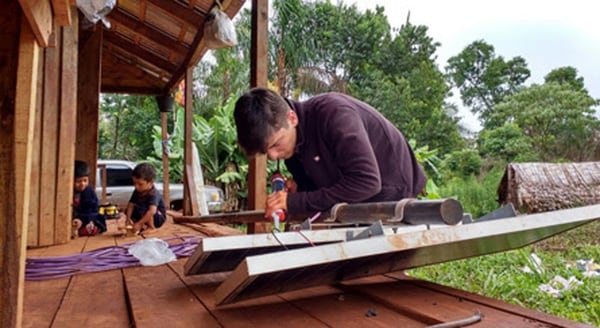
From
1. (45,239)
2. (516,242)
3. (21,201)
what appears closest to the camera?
(21,201)

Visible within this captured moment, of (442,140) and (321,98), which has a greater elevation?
(442,140)

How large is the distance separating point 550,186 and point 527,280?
479 centimetres

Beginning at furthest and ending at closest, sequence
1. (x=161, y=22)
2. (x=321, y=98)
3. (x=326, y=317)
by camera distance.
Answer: (x=161, y=22) < (x=321, y=98) < (x=326, y=317)

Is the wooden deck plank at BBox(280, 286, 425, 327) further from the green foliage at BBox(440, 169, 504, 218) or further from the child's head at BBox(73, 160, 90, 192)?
the green foliage at BBox(440, 169, 504, 218)

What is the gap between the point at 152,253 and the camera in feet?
7.73

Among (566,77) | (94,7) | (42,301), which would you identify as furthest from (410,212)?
(566,77)

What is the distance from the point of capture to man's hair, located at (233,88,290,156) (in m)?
1.64

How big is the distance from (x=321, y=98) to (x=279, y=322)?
37.0 inches

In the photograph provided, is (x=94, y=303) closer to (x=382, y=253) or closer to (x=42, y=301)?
(x=42, y=301)

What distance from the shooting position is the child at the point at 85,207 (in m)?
3.79

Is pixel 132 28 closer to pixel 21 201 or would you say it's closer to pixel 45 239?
pixel 45 239

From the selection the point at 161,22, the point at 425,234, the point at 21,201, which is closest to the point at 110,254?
the point at 21,201

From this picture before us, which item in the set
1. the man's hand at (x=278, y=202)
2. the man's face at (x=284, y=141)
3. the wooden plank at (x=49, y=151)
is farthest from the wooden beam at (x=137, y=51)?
the man's hand at (x=278, y=202)

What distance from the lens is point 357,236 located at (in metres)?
1.28
